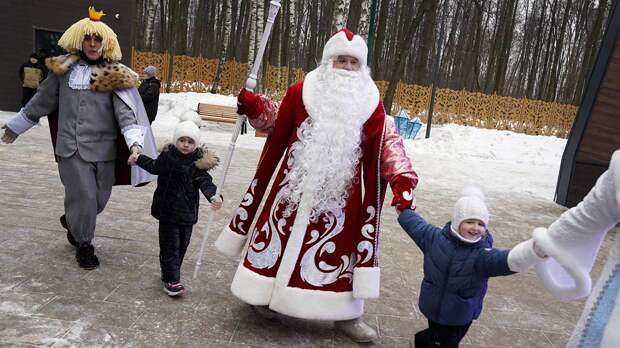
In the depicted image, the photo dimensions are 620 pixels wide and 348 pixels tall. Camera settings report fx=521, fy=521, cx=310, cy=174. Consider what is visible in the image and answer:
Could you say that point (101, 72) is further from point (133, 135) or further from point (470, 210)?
point (470, 210)

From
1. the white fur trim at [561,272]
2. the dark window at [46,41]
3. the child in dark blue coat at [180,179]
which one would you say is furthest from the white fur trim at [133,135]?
the dark window at [46,41]

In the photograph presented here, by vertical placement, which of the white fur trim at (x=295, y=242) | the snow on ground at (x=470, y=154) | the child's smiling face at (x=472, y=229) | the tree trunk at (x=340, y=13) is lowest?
the snow on ground at (x=470, y=154)

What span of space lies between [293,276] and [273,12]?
5.62 ft

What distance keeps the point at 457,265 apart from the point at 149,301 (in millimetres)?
2071

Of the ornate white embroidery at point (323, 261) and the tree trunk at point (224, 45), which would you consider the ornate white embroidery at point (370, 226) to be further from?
the tree trunk at point (224, 45)

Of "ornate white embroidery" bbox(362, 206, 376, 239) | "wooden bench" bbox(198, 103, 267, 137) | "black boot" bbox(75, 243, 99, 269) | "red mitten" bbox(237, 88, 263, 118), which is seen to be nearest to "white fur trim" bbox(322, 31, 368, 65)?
"red mitten" bbox(237, 88, 263, 118)

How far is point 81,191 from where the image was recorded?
149 inches

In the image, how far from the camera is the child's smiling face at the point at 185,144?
341 cm

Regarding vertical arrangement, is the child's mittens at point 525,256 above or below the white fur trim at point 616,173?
below

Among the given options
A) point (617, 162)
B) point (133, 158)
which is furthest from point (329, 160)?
point (617, 162)

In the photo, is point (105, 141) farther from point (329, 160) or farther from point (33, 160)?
point (33, 160)

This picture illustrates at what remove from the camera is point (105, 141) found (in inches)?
154

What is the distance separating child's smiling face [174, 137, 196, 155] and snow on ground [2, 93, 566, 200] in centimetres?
590

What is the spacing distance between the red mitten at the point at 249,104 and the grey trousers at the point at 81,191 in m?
1.34
